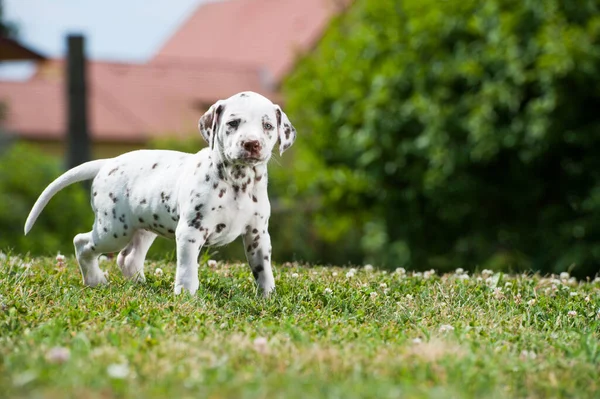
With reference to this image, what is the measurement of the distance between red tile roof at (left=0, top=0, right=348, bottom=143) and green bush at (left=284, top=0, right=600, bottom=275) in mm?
13801

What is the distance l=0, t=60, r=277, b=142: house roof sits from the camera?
29.3m

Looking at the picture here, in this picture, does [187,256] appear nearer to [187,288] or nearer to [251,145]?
[187,288]

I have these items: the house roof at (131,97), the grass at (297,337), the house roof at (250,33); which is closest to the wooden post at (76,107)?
the grass at (297,337)

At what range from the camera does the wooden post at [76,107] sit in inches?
597

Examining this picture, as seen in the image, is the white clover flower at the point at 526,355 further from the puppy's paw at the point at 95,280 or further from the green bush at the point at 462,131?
the green bush at the point at 462,131

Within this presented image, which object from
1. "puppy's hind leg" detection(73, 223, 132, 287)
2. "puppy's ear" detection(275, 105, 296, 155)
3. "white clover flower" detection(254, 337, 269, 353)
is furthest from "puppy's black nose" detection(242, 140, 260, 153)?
"white clover flower" detection(254, 337, 269, 353)

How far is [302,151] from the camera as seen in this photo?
51.4 feet

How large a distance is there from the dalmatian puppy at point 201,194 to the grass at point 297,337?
0.29m

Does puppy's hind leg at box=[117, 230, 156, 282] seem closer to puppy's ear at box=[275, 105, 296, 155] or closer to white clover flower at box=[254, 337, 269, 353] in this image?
puppy's ear at box=[275, 105, 296, 155]

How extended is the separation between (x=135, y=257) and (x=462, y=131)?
727cm

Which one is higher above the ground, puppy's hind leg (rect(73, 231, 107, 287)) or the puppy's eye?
the puppy's eye

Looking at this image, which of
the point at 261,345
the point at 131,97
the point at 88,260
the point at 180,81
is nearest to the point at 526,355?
the point at 261,345

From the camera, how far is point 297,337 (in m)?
4.74

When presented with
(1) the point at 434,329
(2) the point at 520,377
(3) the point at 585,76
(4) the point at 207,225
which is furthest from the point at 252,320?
(3) the point at 585,76
